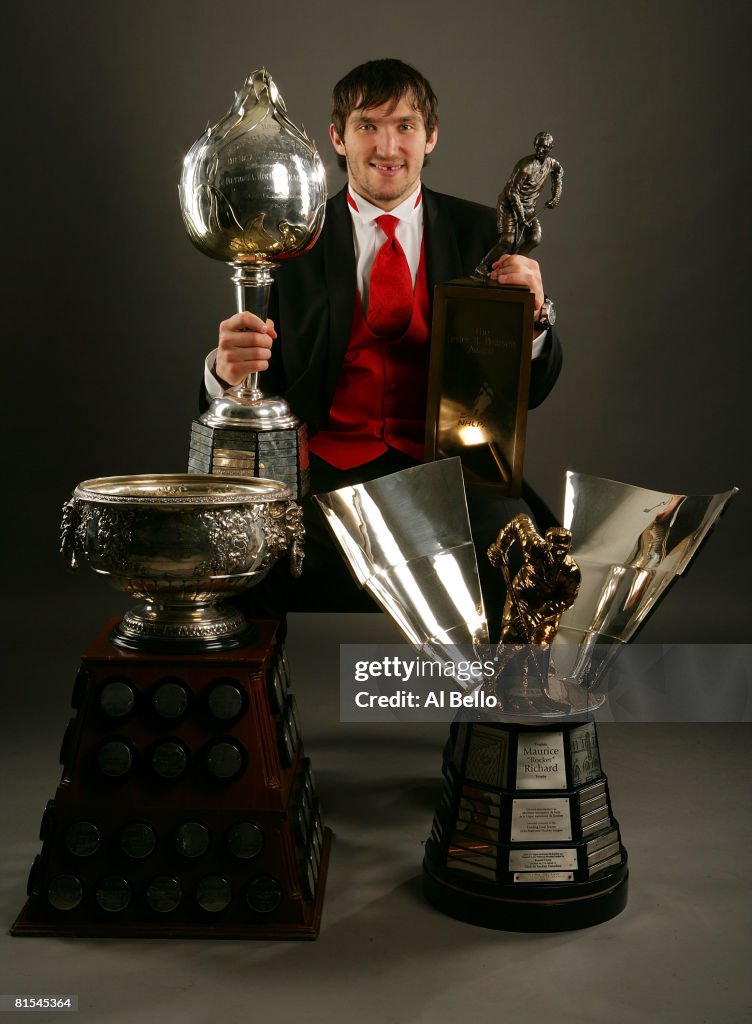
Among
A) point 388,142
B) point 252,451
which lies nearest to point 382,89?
point 388,142

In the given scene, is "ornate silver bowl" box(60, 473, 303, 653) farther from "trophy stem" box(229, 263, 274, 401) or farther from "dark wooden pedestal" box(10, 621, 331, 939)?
"trophy stem" box(229, 263, 274, 401)

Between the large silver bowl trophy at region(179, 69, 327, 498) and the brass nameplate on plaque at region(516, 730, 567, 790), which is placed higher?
the large silver bowl trophy at region(179, 69, 327, 498)

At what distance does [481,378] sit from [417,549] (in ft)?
1.64

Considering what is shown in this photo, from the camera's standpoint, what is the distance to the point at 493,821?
2299mm

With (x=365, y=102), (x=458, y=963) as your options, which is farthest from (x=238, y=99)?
(x=458, y=963)

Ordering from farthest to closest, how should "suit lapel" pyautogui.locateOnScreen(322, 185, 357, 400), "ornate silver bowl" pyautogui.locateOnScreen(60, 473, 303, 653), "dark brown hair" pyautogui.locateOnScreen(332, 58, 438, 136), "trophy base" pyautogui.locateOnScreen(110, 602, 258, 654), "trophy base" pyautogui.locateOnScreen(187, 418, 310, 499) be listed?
"suit lapel" pyautogui.locateOnScreen(322, 185, 357, 400) < "dark brown hair" pyautogui.locateOnScreen(332, 58, 438, 136) < "trophy base" pyautogui.locateOnScreen(187, 418, 310, 499) < "trophy base" pyautogui.locateOnScreen(110, 602, 258, 654) < "ornate silver bowl" pyautogui.locateOnScreen(60, 473, 303, 653)

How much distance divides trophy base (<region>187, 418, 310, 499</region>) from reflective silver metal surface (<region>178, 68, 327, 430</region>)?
0.07ft

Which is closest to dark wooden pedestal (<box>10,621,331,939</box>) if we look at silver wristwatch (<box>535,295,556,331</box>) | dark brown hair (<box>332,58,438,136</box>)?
silver wristwatch (<box>535,295,556,331</box>)

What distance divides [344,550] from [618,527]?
558 mm

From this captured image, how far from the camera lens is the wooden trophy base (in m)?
2.29

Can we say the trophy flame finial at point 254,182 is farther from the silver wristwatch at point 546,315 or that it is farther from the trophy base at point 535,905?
the trophy base at point 535,905

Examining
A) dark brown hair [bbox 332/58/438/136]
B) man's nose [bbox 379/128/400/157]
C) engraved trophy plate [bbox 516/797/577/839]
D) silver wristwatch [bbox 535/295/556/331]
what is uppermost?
dark brown hair [bbox 332/58/438/136]

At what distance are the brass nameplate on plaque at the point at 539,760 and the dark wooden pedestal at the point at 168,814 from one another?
408 millimetres

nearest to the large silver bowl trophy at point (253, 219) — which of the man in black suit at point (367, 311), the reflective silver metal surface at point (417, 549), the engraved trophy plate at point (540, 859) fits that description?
the reflective silver metal surface at point (417, 549)
